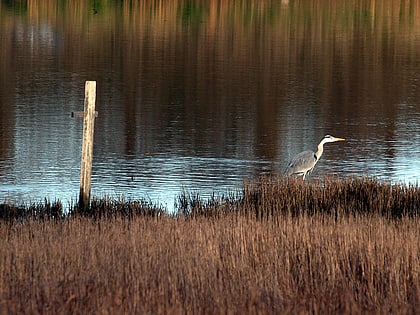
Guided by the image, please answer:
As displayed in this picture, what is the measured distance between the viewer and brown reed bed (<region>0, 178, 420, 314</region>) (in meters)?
7.20

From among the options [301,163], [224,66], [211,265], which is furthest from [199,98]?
[211,265]

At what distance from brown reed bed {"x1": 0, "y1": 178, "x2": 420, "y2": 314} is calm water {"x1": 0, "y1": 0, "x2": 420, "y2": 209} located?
16.8ft

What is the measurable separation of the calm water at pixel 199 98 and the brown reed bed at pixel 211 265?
511 cm

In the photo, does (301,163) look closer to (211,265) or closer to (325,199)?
(325,199)

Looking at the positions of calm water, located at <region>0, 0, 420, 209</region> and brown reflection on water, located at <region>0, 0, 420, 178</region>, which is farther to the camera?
brown reflection on water, located at <region>0, 0, 420, 178</region>

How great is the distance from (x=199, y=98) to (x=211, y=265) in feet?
65.0

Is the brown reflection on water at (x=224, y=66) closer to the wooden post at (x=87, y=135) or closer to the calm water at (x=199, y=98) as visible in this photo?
the calm water at (x=199, y=98)

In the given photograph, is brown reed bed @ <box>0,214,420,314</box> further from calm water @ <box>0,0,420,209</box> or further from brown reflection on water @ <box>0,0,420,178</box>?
brown reflection on water @ <box>0,0,420,178</box>

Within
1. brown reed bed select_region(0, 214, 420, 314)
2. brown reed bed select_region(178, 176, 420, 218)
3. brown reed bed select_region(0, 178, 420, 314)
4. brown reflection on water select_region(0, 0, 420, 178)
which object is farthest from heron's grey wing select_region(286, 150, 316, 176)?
brown reflection on water select_region(0, 0, 420, 178)

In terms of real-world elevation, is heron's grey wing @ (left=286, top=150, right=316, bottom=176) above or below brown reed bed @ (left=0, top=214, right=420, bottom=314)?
above

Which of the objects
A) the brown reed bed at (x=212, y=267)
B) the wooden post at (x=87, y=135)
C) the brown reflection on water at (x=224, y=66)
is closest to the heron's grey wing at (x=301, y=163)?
the wooden post at (x=87, y=135)

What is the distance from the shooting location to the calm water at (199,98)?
707 inches

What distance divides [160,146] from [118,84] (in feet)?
33.8

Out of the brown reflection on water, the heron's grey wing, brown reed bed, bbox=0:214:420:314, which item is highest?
the brown reflection on water
